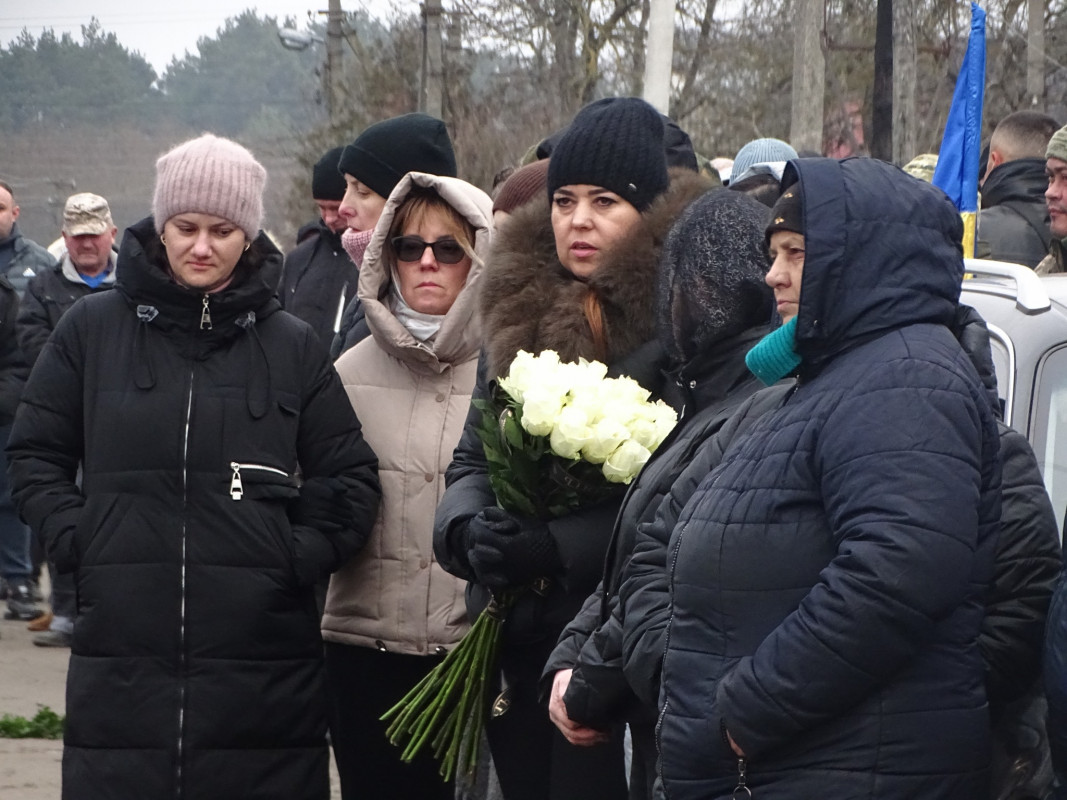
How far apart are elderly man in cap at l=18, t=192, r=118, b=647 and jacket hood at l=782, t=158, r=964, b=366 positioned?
645cm

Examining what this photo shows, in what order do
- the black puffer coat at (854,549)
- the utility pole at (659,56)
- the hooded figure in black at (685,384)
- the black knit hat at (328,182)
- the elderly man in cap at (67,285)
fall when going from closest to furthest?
the black puffer coat at (854,549) → the hooded figure in black at (685,384) → the black knit hat at (328,182) → the elderly man in cap at (67,285) → the utility pole at (659,56)

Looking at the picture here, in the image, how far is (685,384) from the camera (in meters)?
3.56

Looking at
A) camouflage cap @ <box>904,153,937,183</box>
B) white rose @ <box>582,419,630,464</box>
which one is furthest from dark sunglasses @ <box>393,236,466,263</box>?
camouflage cap @ <box>904,153,937,183</box>

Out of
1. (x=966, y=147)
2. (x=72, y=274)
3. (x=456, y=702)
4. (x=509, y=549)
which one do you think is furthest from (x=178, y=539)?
(x=72, y=274)

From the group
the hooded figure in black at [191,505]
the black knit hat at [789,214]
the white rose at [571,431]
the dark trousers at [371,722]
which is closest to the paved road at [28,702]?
the dark trousers at [371,722]

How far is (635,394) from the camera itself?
148 inches

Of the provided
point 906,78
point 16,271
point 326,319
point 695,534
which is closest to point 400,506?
point 695,534

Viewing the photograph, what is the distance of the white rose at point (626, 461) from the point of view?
3.68 metres

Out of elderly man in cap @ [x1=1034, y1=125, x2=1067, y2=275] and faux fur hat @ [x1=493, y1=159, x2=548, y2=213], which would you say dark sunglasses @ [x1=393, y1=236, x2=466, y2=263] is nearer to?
faux fur hat @ [x1=493, y1=159, x2=548, y2=213]

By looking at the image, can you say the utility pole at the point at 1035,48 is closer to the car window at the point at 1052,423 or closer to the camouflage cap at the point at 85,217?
the camouflage cap at the point at 85,217

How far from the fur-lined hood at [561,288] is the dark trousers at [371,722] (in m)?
0.98

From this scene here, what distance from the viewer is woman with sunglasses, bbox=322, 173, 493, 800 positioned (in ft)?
14.9

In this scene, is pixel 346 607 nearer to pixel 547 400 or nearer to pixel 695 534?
pixel 547 400

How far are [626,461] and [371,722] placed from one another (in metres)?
1.37
